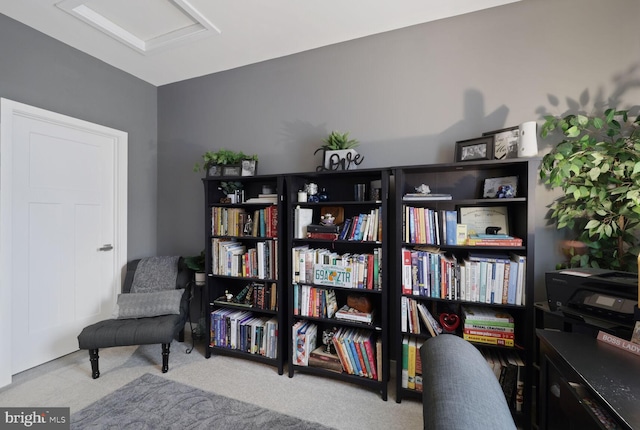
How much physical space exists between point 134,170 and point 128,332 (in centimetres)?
170

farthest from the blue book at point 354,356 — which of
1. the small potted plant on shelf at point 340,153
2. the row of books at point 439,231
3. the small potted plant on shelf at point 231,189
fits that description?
the small potted plant on shelf at point 231,189

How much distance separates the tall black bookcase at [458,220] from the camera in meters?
1.56

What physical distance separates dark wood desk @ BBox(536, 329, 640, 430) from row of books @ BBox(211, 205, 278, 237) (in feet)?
5.75

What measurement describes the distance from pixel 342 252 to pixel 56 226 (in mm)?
2504

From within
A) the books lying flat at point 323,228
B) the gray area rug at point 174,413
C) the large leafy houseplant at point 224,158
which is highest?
the large leafy houseplant at point 224,158

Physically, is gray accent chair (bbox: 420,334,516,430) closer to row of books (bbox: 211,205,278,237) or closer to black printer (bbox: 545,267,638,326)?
black printer (bbox: 545,267,638,326)

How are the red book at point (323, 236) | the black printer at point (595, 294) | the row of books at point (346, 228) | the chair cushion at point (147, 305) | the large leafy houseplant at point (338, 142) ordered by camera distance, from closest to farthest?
1. the black printer at point (595, 294)
2. the row of books at point (346, 228)
3. the red book at point (323, 236)
4. the large leafy houseplant at point (338, 142)
5. the chair cushion at point (147, 305)

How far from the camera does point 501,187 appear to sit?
170 cm

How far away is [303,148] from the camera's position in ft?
7.89

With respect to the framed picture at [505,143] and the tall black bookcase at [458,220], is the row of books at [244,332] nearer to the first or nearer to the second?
the tall black bookcase at [458,220]

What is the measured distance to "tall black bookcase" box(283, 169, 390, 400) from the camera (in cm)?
184

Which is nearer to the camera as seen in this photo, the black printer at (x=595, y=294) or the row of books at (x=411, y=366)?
the black printer at (x=595, y=294)

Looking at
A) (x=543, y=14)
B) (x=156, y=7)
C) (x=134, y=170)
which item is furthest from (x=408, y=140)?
(x=134, y=170)

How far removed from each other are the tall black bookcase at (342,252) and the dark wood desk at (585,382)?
2.82 ft
